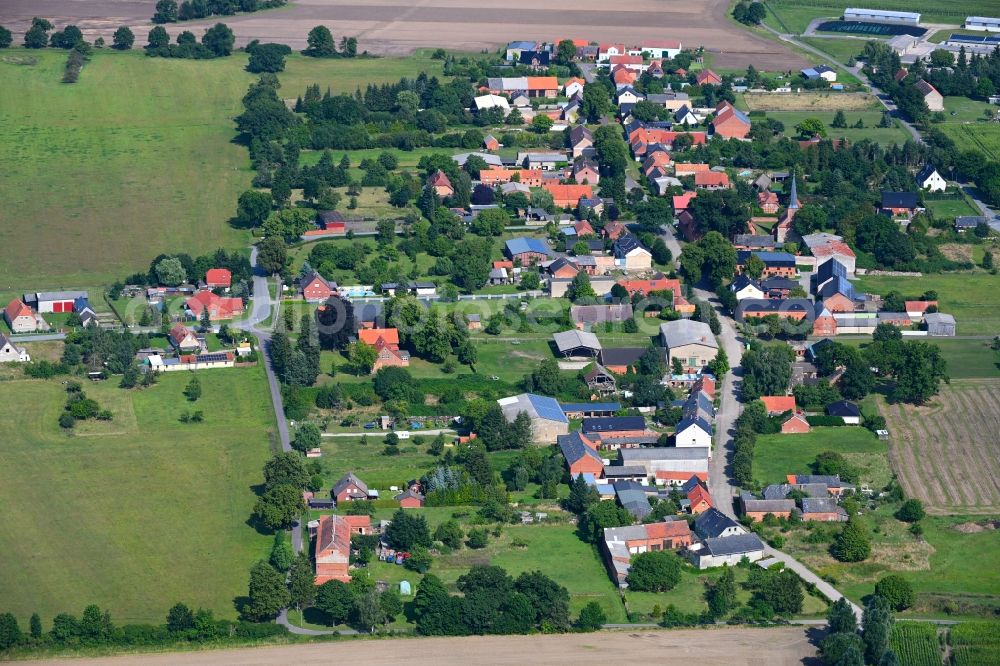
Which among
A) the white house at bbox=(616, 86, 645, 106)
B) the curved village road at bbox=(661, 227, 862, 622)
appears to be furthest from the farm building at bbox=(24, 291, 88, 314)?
the white house at bbox=(616, 86, 645, 106)

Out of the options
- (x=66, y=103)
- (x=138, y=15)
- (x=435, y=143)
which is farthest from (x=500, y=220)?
(x=138, y=15)

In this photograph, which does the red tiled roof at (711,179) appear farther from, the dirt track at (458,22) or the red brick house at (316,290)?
the dirt track at (458,22)

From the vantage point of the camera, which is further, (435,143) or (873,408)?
(435,143)

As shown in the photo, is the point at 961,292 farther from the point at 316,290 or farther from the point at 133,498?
the point at 133,498

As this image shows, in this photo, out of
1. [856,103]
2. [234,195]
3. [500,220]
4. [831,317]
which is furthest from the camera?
[856,103]

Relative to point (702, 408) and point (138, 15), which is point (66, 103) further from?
point (702, 408)

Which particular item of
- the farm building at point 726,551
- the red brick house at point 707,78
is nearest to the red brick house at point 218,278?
the farm building at point 726,551

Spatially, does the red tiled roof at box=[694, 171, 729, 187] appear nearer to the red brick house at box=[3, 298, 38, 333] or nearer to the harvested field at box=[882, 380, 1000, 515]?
the harvested field at box=[882, 380, 1000, 515]
